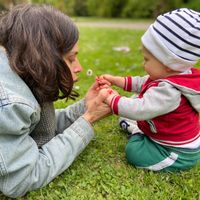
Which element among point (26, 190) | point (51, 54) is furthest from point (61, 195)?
point (51, 54)

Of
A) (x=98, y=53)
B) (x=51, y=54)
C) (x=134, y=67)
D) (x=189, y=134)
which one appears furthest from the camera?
(x=98, y=53)

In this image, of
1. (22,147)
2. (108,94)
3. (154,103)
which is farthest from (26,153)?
(154,103)

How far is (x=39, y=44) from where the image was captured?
204 cm

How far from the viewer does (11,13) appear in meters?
2.15

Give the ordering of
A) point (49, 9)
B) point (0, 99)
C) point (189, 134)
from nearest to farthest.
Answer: point (0, 99) < point (49, 9) < point (189, 134)

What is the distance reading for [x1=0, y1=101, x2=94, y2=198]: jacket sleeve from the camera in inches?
76.7

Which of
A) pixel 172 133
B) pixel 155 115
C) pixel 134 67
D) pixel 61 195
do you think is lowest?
pixel 134 67

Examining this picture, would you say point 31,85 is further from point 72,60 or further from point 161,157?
point 161,157

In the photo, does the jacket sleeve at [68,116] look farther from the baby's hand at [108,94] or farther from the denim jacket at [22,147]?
the denim jacket at [22,147]

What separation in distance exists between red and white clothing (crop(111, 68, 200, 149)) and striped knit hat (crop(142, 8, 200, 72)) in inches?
4.3

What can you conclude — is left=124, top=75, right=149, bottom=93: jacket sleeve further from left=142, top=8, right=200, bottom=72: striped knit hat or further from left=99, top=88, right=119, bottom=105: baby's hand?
left=142, top=8, right=200, bottom=72: striped knit hat

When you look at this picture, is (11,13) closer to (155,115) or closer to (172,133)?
(155,115)

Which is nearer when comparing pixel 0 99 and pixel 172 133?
pixel 0 99

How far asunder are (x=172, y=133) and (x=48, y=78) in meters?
0.82
